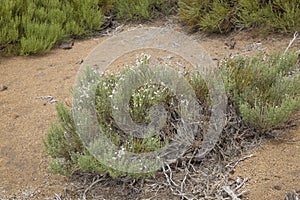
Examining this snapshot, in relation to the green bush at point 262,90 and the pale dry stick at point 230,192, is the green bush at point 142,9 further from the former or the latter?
the pale dry stick at point 230,192

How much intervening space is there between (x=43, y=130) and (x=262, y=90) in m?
1.77

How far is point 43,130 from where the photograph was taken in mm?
3967

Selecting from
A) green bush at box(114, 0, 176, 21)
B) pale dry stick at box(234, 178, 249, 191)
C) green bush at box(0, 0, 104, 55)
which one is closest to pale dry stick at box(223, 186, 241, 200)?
pale dry stick at box(234, 178, 249, 191)

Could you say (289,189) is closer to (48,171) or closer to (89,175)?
(89,175)

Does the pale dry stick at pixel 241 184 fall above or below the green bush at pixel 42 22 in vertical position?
above

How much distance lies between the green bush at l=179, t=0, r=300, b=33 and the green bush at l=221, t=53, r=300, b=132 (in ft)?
4.76

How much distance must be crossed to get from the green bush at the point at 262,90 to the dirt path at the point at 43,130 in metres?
0.22

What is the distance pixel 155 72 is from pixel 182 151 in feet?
2.23

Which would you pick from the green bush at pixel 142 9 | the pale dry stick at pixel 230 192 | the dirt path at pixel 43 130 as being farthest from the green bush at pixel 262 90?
the green bush at pixel 142 9

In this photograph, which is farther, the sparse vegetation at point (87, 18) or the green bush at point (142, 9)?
the green bush at point (142, 9)

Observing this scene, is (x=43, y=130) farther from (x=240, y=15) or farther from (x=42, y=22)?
(x=240, y=15)

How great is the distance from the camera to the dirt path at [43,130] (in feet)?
10.5

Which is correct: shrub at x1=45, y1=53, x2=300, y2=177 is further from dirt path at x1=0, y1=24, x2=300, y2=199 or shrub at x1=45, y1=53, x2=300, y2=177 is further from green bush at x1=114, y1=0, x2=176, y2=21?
green bush at x1=114, y1=0, x2=176, y2=21

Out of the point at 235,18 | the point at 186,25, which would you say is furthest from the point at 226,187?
the point at 186,25
